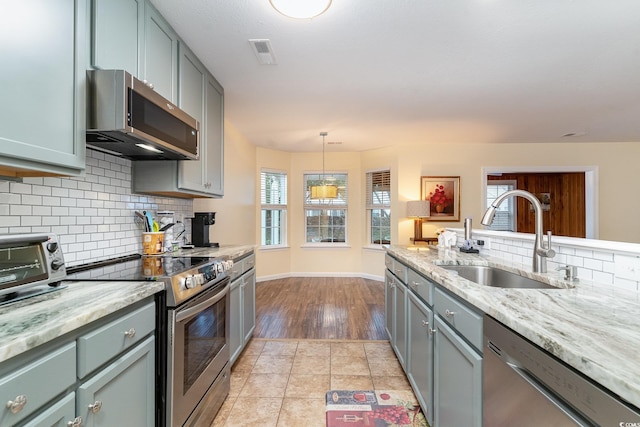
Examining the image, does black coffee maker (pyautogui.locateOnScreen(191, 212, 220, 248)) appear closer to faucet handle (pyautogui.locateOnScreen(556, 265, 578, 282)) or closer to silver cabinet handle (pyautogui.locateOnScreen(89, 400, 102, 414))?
silver cabinet handle (pyautogui.locateOnScreen(89, 400, 102, 414))

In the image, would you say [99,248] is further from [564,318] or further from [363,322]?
[363,322]

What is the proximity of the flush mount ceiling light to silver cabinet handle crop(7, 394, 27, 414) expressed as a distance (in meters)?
1.86

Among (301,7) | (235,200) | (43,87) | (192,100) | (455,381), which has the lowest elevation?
(455,381)

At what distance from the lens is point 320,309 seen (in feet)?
12.7

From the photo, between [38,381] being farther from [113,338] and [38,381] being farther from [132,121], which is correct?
[132,121]

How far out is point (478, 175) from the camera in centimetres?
524

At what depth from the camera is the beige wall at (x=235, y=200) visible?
3842 millimetres

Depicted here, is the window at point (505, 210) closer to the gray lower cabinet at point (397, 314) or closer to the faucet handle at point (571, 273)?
the gray lower cabinet at point (397, 314)

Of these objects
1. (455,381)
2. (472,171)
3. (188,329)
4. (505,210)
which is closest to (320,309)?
(188,329)

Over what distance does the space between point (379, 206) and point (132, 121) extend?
15.5 feet

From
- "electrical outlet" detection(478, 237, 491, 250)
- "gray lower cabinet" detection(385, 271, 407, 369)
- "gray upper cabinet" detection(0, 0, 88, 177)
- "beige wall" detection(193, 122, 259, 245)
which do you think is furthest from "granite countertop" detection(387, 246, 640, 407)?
"beige wall" detection(193, 122, 259, 245)

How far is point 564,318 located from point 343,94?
8.88ft

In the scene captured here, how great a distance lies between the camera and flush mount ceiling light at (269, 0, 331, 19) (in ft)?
5.23

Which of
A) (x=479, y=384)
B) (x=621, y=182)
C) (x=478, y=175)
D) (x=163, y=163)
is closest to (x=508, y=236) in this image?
(x=479, y=384)
